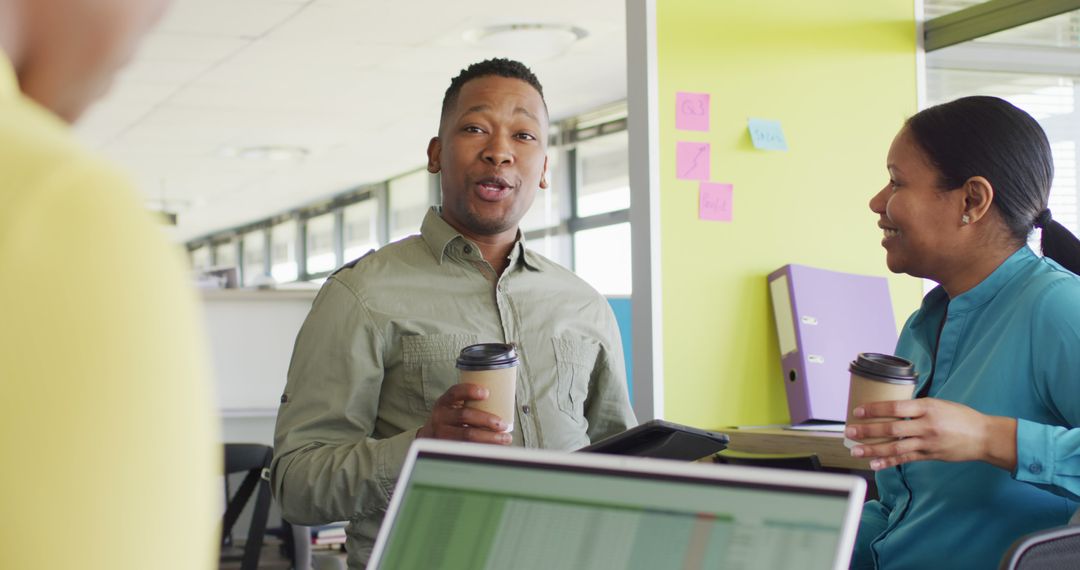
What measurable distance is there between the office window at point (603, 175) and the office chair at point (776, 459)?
631 centimetres

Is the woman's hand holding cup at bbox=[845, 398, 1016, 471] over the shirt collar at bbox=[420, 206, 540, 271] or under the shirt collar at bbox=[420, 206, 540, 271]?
under

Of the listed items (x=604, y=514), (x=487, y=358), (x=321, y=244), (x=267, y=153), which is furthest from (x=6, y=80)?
(x=321, y=244)

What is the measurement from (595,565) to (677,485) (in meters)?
0.08

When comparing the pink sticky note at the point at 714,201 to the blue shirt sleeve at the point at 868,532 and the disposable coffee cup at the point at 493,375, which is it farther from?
the disposable coffee cup at the point at 493,375

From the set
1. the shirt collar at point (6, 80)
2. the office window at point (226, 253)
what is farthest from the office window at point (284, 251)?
the shirt collar at point (6, 80)

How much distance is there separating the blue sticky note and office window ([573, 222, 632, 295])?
19.4 ft

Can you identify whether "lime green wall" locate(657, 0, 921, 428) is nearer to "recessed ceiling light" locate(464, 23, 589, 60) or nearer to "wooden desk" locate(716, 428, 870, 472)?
"wooden desk" locate(716, 428, 870, 472)

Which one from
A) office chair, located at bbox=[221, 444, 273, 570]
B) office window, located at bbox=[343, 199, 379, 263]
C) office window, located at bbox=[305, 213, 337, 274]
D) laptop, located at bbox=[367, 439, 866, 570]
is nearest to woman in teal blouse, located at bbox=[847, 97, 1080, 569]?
laptop, located at bbox=[367, 439, 866, 570]

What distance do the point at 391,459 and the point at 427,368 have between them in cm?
20

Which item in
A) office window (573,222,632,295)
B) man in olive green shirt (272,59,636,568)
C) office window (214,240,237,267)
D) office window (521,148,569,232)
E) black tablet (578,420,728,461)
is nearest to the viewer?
black tablet (578,420,728,461)

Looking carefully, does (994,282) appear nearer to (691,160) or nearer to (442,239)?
(442,239)

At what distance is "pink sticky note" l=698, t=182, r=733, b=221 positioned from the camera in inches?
126

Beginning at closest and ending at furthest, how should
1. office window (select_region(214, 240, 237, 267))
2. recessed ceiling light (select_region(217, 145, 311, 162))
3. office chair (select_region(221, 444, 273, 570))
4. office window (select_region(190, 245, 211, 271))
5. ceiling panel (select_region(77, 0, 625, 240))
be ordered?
office chair (select_region(221, 444, 273, 570))
ceiling panel (select_region(77, 0, 625, 240))
recessed ceiling light (select_region(217, 145, 311, 162))
office window (select_region(214, 240, 237, 267))
office window (select_region(190, 245, 211, 271))

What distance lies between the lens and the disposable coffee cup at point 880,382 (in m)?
1.52
